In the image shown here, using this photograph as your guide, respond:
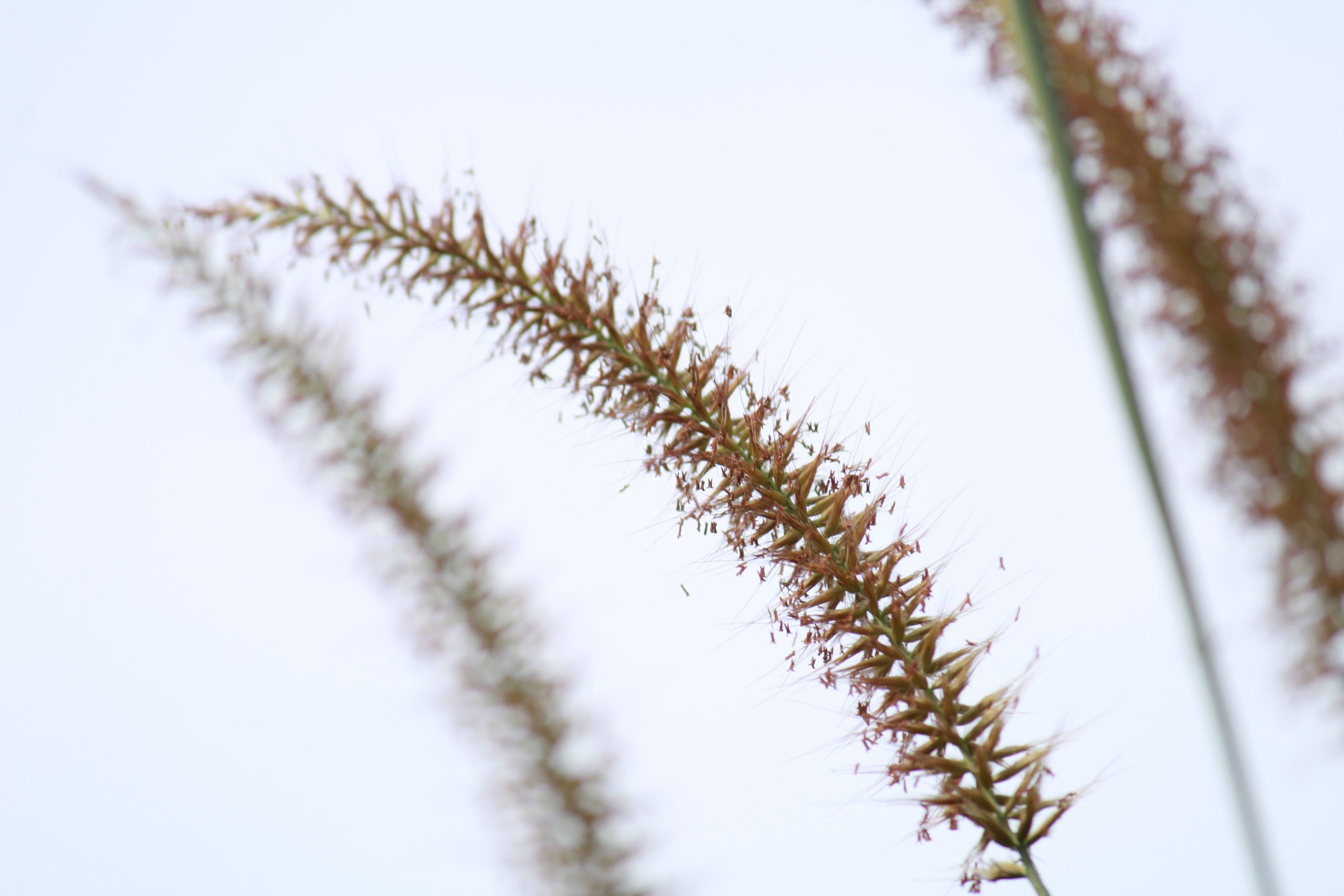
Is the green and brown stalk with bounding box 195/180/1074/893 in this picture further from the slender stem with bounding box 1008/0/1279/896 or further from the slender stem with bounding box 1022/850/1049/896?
the slender stem with bounding box 1008/0/1279/896

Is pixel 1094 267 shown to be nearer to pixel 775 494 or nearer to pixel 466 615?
pixel 775 494

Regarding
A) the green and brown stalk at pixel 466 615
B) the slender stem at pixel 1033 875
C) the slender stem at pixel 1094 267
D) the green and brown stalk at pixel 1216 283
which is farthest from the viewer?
the green and brown stalk at pixel 466 615

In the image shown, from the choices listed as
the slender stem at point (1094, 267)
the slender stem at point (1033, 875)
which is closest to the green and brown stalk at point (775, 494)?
the slender stem at point (1033, 875)

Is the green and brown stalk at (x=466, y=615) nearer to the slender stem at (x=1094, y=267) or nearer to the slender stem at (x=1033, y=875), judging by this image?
the slender stem at (x=1033, y=875)

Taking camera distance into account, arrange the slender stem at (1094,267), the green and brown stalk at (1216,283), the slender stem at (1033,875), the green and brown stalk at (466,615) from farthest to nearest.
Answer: the green and brown stalk at (466,615), the green and brown stalk at (1216,283), the slender stem at (1033,875), the slender stem at (1094,267)

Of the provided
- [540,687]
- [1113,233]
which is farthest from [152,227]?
[1113,233]
